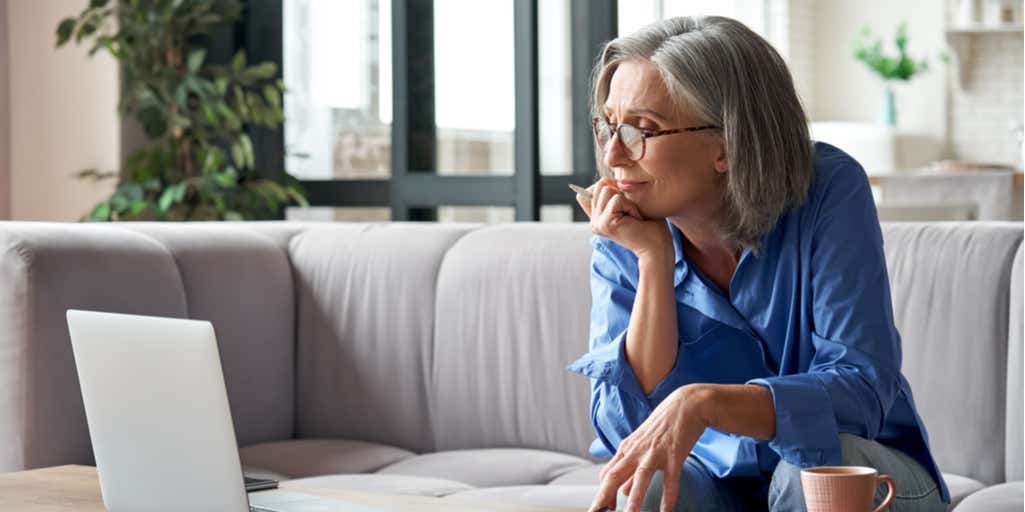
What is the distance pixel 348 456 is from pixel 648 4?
11.2 ft

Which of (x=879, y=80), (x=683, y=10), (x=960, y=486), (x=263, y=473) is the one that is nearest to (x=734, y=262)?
(x=960, y=486)

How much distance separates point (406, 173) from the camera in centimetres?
414

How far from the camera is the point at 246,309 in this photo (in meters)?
3.06

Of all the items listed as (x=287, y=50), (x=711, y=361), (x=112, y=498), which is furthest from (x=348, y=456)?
(x=287, y=50)

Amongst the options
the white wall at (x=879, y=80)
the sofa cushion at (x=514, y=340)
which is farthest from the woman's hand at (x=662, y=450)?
the white wall at (x=879, y=80)

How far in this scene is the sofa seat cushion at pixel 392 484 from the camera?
2.52 m

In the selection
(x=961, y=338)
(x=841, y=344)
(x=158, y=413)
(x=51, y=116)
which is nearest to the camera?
(x=158, y=413)

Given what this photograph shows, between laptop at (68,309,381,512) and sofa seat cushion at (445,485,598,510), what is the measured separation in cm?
93

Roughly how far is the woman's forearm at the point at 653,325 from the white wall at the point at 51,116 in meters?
2.98

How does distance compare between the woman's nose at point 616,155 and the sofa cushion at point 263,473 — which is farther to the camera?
the sofa cushion at point 263,473

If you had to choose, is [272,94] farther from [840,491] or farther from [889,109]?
[889,109]

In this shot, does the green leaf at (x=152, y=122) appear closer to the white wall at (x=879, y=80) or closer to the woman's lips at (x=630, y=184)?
the woman's lips at (x=630, y=184)

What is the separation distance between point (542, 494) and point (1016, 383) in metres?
0.82

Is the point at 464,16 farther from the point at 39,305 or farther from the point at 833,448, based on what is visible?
the point at 833,448
